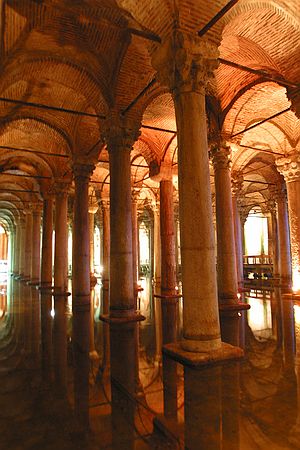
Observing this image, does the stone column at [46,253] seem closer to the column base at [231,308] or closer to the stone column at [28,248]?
the stone column at [28,248]

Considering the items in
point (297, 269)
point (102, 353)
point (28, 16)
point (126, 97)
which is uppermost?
point (28, 16)

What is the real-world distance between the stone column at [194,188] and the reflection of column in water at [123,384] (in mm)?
976

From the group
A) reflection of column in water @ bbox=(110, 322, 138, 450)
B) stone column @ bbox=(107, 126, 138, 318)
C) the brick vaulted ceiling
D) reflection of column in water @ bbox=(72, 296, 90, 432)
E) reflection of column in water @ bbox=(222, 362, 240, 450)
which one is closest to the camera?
reflection of column in water @ bbox=(222, 362, 240, 450)

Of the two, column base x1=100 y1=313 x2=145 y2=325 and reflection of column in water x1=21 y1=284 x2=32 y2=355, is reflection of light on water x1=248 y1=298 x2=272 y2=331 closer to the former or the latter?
column base x1=100 y1=313 x2=145 y2=325

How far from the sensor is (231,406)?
338 cm

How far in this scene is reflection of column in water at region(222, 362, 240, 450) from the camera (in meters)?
2.74

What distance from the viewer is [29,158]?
55.2ft

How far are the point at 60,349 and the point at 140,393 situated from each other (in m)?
2.49

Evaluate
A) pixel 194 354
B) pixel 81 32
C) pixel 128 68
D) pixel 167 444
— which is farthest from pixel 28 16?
pixel 167 444

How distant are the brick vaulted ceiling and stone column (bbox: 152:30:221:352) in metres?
0.39

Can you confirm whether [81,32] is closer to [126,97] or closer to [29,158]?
[126,97]

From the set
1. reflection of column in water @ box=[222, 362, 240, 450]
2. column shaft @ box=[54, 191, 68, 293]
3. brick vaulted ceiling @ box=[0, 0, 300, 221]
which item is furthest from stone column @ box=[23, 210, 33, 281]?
reflection of column in water @ box=[222, 362, 240, 450]

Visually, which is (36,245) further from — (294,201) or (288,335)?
(288,335)

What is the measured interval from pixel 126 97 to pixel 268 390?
23.1 feet
